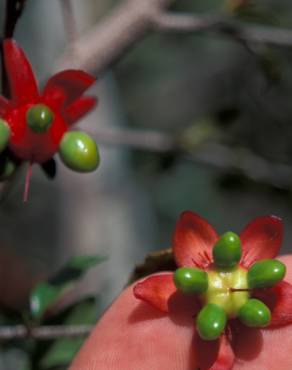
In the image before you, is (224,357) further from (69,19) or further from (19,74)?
(69,19)

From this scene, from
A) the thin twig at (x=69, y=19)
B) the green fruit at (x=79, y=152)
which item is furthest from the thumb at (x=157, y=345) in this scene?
the thin twig at (x=69, y=19)

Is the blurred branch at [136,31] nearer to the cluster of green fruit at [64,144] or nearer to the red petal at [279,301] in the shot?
the cluster of green fruit at [64,144]

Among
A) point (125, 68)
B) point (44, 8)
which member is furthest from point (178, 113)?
point (44, 8)

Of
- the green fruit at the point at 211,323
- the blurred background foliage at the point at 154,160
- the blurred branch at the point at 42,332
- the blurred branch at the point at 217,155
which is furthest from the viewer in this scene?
the blurred background foliage at the point at 154,160

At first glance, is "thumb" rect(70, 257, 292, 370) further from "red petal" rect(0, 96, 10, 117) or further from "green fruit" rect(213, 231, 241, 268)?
"red petal" rect(0, 96, 10, 117)

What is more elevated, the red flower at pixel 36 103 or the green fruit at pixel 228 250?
the red flower at pixel 36 103

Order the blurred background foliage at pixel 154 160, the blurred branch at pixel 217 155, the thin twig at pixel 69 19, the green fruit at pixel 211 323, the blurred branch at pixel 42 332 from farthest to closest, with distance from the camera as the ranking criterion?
1. the blurred background foliage at pixel 154 160
2. the blurred branch at pixel 217 155
3. the thin twig at pixel 69 19
4. the blurred branch at pixel 42 332
5. the green fruit at pixel 211 323

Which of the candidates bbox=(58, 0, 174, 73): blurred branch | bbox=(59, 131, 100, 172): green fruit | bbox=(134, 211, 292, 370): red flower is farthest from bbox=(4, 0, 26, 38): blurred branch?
bbox=(58, 0, 174, 73): blurred branch
